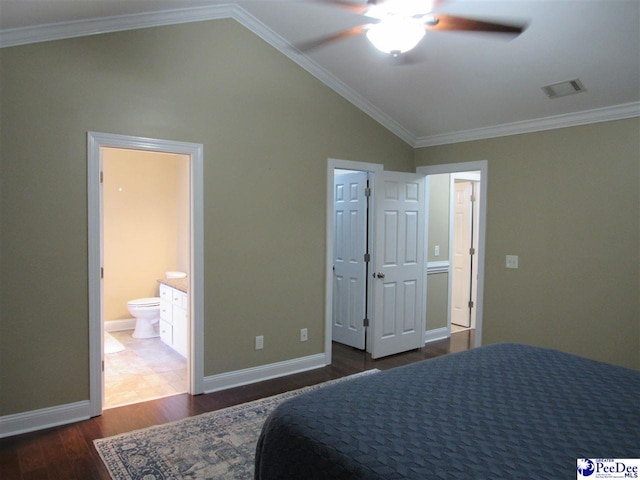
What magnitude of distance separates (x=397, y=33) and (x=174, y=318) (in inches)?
151

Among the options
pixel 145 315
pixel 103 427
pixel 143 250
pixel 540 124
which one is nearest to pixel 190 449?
pixel 103 427

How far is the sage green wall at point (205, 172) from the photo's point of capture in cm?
292

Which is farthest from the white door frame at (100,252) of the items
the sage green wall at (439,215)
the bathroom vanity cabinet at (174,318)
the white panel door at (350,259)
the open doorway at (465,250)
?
the open doorway at (465,250)

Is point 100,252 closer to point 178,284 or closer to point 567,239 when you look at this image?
point 178,284

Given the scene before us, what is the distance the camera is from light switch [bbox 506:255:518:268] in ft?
13.6

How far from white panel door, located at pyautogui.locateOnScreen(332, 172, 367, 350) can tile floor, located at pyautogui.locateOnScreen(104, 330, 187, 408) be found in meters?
1.84

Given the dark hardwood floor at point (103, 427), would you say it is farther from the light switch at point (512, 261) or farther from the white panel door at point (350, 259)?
the light switch at point (512, 261)

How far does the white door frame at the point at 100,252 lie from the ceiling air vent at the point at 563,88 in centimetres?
283

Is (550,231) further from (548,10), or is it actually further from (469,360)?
(469,360)

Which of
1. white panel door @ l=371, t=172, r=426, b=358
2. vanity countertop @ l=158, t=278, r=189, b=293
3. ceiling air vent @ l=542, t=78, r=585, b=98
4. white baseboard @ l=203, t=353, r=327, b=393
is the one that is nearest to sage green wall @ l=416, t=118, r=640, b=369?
ceiling air vent @ l=542, t=78, r=585, b=98

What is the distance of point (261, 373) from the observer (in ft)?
13.2

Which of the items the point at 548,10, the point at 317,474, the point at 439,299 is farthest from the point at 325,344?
the point at 548,10

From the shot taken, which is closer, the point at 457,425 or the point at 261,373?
the point at 457,425

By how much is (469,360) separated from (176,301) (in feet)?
11.0
